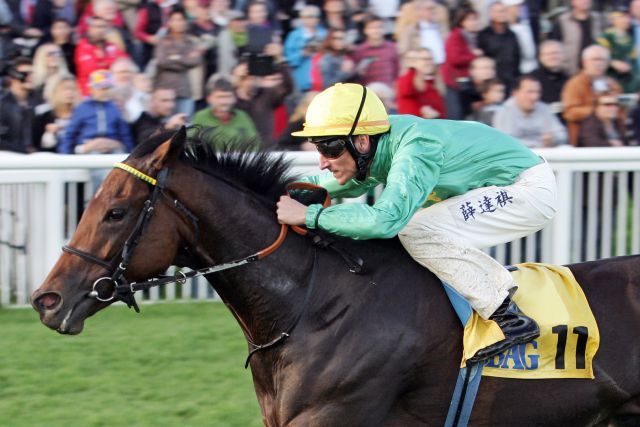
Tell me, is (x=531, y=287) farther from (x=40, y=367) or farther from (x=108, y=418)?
(x=40, y=367)

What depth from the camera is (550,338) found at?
417cm

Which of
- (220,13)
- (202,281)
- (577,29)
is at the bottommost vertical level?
(202,281)

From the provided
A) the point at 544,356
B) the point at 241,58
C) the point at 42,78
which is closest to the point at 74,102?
the point at 42,78

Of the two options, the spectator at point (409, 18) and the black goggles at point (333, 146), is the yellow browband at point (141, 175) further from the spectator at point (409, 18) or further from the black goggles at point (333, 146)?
the spectator at point (409, 18)

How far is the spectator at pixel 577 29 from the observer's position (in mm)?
10625

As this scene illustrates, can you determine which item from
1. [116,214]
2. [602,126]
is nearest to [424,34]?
[602,126]

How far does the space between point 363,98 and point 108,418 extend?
2.33 meters

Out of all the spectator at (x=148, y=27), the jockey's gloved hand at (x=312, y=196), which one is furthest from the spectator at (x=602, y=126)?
the jockey's gloved hand at (x=312, y=196)

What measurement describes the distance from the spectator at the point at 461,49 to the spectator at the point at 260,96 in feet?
5.19

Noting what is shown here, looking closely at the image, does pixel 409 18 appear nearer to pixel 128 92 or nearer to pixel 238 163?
pixel 128 92

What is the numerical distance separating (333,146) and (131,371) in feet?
8.70

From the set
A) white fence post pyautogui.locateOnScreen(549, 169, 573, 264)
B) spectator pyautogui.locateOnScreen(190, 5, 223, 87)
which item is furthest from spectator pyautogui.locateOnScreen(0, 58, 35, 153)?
white fence post pyautogui.locateOnScreen(549, 169, 573, 264)

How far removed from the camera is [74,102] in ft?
28.2

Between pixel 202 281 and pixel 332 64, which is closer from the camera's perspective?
pixel 202 281
